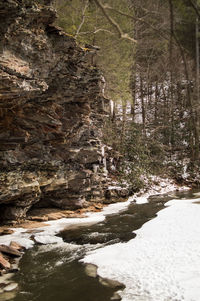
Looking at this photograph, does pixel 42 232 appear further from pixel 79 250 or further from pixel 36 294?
pixel 36 294

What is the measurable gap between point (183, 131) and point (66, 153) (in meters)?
13.4

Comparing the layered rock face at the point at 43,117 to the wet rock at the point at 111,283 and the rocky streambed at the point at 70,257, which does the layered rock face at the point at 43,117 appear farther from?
the wet rock at the point at 111,283

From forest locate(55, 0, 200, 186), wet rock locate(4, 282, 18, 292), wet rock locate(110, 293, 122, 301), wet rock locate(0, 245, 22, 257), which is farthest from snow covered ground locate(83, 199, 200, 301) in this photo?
forest locate(55, 0, 200, 186)

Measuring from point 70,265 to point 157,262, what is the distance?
193 centimetres

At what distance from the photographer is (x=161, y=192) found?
15609mm

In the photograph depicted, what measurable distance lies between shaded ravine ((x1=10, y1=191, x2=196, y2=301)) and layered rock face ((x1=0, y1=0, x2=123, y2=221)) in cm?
279

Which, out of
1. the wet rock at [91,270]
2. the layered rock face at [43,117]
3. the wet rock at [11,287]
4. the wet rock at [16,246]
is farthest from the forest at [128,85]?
the wet rock at [11,287]

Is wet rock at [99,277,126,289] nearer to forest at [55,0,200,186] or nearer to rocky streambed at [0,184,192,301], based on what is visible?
rocky streambed at [0,184,192,301]

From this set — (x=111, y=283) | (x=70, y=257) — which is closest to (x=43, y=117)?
(x=70, y=257)

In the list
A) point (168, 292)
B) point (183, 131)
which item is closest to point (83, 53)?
point (168, 292)

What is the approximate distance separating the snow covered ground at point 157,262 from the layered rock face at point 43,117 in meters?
4.74

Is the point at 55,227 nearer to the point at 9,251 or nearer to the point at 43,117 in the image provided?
the point at 9,251

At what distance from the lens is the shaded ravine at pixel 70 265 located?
449 cm

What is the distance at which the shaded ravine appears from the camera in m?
4.49
